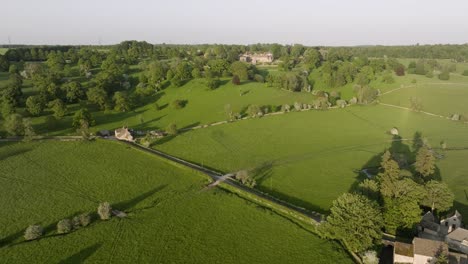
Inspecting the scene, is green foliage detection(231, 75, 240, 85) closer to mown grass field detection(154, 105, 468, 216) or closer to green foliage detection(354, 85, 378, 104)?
mown grass field detection(154, 105, 468, 216)

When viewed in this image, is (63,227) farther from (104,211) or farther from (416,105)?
(416,105)

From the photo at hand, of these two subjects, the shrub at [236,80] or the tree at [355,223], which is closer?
the tree at [355,223]

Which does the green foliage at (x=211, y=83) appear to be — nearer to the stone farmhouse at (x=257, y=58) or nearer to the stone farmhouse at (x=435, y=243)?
the stone farmhouse at (x=257, y=58)

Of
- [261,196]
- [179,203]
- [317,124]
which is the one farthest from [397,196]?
[317,124]

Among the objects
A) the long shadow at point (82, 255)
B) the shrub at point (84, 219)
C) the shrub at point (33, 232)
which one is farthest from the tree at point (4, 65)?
the long shadow at point (82, 255)

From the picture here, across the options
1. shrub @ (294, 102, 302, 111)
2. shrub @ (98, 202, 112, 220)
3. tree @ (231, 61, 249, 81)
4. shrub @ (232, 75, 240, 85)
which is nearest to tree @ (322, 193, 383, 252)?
shrub @ (98, 202, 112, 220)

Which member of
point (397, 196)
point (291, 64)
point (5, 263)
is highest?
point (291, 64)

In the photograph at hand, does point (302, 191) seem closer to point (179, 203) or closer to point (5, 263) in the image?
point (179, 203)
